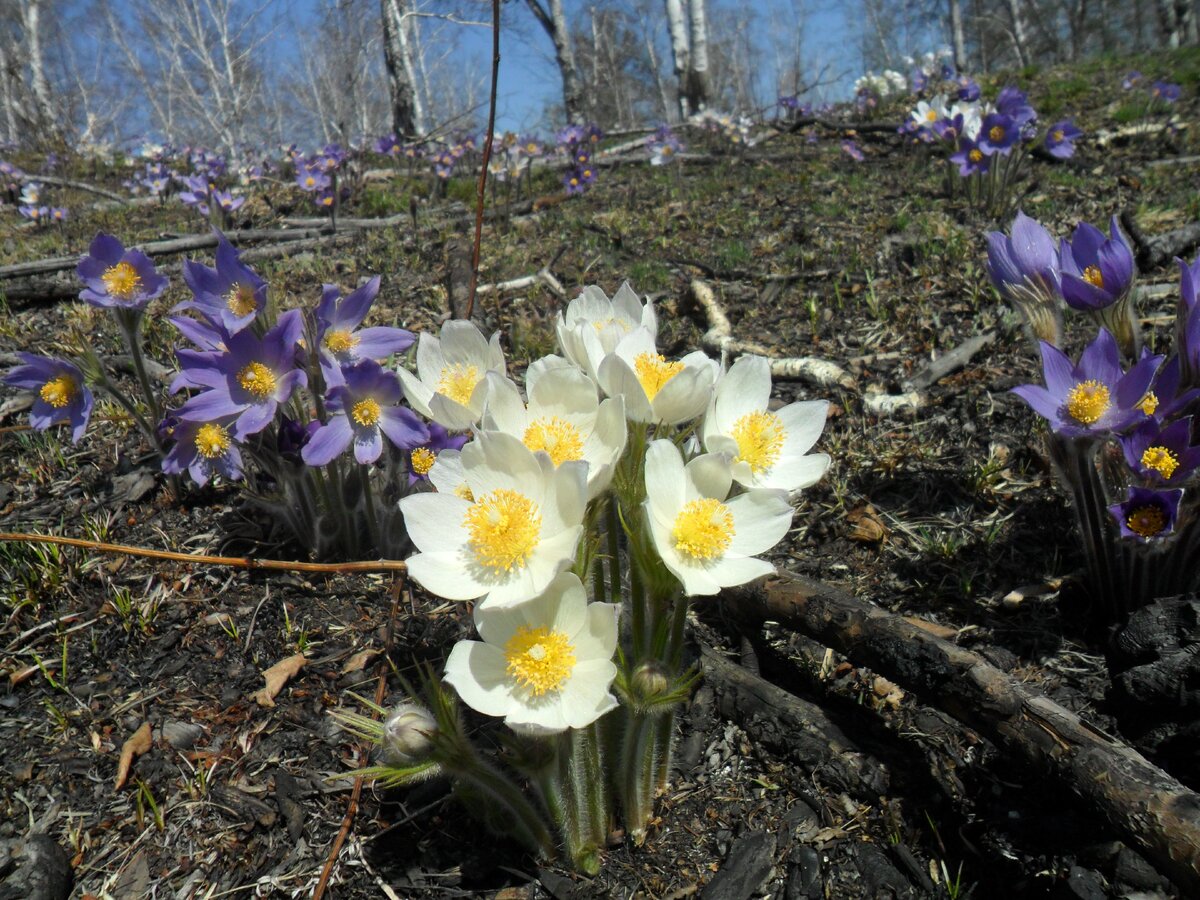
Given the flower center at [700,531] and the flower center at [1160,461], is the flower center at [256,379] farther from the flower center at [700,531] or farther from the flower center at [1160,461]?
the flower center at [1160,461]

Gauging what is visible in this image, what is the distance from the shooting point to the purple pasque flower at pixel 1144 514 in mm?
1681

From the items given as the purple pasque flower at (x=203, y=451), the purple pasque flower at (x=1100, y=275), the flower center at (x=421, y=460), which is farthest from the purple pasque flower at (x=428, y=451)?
the purple pasque flower at (x=1100, y=275)

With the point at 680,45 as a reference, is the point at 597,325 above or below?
below

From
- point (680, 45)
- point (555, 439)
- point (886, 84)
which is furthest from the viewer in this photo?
point (680, 45)

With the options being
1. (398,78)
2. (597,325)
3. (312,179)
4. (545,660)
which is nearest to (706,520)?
(545,660)

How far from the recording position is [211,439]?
223cm

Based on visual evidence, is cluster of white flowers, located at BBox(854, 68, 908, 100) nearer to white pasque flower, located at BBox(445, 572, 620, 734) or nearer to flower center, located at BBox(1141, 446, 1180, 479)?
flower center, located at BBox(1141, 446, 1180, 479)

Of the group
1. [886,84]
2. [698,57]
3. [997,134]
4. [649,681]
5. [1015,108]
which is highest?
[698,57]

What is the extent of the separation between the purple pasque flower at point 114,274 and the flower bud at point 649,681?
2.06 m

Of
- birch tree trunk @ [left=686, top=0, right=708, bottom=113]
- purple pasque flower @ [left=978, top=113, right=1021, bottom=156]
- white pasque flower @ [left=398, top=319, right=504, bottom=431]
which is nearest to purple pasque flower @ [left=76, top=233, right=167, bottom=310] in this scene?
white pasque flower @ [left=398, top=319, right=504, bottom=431]

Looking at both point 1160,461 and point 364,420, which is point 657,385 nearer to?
point 364,420

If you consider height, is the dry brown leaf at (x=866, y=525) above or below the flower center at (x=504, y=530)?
below

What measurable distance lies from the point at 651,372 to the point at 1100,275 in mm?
1327

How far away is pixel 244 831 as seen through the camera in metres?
1.72
